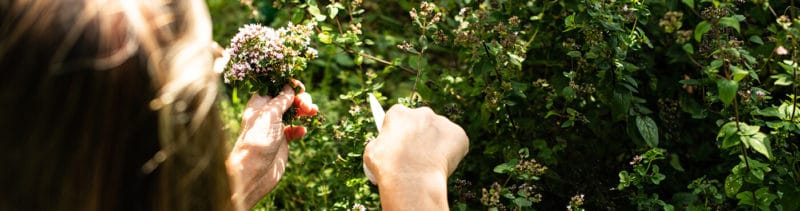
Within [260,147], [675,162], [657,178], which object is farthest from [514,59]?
[260,147]

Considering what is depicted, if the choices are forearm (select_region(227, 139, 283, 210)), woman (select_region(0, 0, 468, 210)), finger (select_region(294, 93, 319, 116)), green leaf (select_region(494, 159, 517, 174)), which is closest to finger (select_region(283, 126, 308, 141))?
Result: finger (select_region(294, 93, 319, 116))

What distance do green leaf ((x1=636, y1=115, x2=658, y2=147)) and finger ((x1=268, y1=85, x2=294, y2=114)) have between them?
2.72ft

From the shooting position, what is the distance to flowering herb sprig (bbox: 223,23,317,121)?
2.05m

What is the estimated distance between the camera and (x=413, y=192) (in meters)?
1.70

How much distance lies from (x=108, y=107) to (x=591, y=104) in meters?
1.62

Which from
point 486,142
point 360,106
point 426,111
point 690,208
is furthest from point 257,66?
point 690,208

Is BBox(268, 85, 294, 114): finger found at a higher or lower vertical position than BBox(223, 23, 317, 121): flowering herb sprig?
lower

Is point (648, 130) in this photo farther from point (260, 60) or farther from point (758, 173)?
point (260, 60)

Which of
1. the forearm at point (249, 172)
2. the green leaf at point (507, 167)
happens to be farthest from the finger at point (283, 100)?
the green leaf at point (507, 167)

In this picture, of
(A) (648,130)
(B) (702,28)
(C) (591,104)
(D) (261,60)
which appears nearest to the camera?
(B) (702,28)

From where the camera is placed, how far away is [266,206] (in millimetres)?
3012

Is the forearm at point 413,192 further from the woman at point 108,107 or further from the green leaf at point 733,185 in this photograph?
the green leaf at point 733,185

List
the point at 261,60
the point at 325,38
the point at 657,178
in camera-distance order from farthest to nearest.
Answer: the point at 325,38
the point at 657,178
the point at 261,60

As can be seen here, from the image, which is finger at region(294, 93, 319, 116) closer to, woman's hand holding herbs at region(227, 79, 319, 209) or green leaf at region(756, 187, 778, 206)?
woman's hand holding herbs at region(227, 79, 319, 209)
